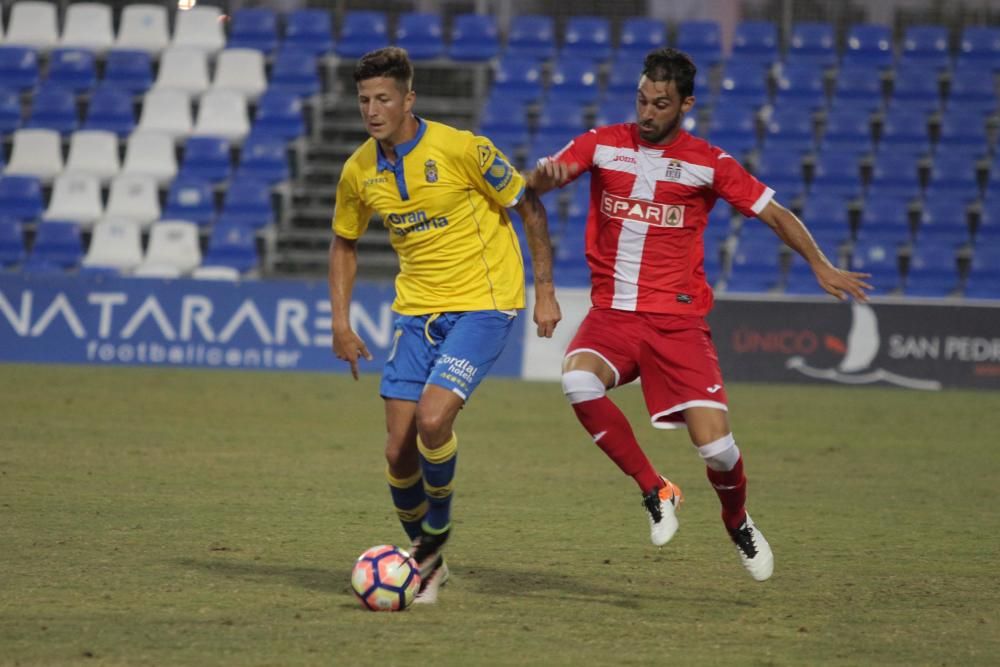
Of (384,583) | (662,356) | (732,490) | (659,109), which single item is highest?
(659,109)

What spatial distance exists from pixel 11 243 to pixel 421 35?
6.85m

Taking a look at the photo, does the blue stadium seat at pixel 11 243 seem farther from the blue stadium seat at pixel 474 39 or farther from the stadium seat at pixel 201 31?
the blue stadium seat at pixel 474 39

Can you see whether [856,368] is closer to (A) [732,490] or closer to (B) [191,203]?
(B) [191,203]

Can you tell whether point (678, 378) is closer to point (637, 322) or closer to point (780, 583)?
point (637, 322)

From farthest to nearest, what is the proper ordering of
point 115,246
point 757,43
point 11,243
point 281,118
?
point 757,43
point 281,118
point 11,243
point 115,246

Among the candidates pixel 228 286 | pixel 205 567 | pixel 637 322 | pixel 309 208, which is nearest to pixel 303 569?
pixel 205 567

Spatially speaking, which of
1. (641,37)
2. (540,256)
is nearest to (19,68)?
(641,37)

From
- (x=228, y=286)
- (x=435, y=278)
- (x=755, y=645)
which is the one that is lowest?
(x=228, y=286)

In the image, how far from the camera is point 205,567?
6.52m

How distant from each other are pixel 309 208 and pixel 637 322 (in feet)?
46.7

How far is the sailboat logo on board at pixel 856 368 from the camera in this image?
16656 millimetres

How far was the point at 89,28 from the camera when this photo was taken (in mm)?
22500

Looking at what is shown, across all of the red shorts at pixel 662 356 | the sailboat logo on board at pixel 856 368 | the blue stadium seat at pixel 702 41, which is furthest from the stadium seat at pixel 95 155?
the red shorts at pixel 662 356

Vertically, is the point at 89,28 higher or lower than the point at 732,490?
higher
